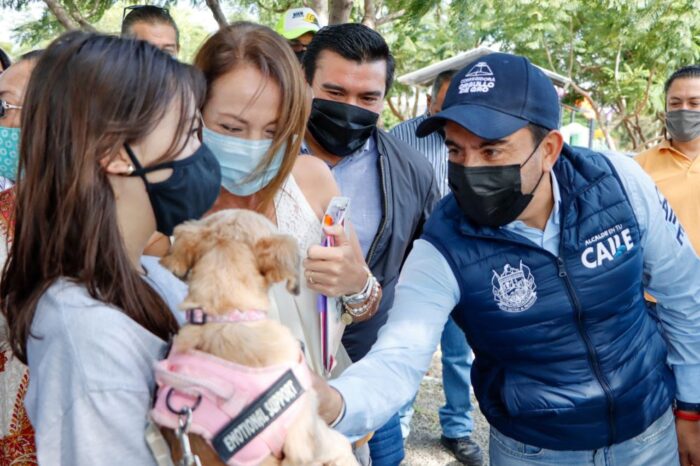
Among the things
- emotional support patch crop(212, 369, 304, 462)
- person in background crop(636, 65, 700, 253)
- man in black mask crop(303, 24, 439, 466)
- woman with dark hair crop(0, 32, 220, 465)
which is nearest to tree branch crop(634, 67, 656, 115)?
person in background crop(636, 65, 700, 253)

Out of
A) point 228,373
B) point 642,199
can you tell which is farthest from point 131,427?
point 642,199

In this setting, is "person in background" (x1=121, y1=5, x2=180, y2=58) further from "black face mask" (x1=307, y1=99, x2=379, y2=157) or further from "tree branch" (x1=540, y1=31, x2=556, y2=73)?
"tree branch" (x1=540, y1=31, x2=556, y2=73)

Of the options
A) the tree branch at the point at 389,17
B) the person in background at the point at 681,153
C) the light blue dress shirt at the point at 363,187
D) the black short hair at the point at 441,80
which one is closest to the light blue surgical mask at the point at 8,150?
the light blue dress shirt at the point at 363,187

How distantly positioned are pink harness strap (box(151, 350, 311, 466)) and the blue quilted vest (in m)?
1.08

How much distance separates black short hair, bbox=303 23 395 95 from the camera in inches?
142

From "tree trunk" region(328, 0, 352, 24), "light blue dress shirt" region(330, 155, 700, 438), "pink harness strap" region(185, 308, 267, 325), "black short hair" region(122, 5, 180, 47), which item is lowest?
"light blue dress shirt" region(330, 155, 700, 438)

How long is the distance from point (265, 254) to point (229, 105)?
949 mm

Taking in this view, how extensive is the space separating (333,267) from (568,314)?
2.90 ft

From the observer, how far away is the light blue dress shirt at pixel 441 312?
220 centimetres

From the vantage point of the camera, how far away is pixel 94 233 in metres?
1.67

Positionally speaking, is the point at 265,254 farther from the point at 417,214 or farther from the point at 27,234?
the point at 417,214

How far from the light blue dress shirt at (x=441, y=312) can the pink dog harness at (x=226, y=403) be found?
49 cm

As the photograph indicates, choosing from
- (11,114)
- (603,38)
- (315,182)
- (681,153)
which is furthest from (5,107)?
(603,38)

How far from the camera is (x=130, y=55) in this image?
68.1 inches
